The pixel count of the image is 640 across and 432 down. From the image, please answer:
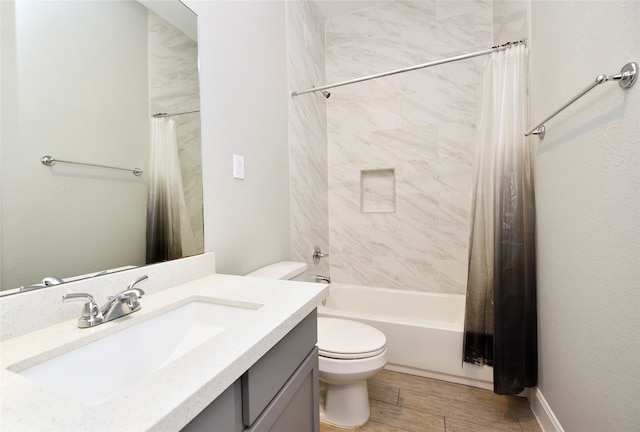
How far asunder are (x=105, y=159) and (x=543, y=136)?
181 centimetres

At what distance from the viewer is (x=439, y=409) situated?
1477 millimetres

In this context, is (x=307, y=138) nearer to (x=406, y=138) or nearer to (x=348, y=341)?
(x=406, y=138)

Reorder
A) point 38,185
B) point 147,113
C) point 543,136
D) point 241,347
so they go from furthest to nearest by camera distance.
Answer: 1. point 543,136
2. point 147,113
3. point 38,185
4. point 241,347

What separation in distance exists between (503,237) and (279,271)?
1245 millimetres

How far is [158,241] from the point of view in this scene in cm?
97

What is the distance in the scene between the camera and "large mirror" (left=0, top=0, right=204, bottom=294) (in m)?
0.65

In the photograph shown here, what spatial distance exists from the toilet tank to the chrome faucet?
70 cm

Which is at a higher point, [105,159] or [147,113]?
[147,113]

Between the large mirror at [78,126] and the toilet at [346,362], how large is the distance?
74 centimetres

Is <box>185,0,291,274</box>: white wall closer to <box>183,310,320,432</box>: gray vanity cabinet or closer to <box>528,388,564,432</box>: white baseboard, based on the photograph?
<box>183,310,320,432</box>: gray vanity cabinet

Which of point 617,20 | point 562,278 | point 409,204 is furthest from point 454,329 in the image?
point 617,20

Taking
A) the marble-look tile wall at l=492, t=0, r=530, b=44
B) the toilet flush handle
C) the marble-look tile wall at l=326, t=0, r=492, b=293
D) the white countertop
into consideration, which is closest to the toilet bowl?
the white countertop

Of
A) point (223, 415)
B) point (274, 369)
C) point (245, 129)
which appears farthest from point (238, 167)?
point (223, 415)

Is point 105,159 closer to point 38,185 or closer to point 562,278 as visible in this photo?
point 38,185
